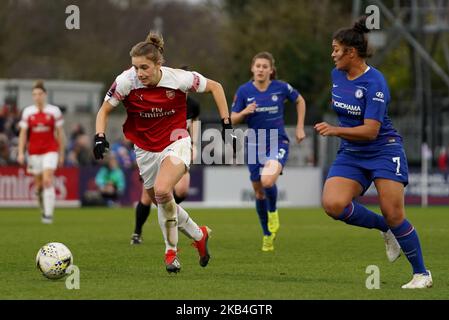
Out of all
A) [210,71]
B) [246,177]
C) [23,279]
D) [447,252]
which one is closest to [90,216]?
[246,177]

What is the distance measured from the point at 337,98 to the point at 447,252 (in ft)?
13.4

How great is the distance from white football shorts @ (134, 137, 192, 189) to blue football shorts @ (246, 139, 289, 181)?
374cm

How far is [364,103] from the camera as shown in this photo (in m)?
9.26

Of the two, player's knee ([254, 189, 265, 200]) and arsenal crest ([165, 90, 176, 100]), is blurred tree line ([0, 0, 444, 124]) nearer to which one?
player's knee ([254, 189, 265, 200])

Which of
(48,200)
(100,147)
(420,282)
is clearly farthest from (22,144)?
(420,282)

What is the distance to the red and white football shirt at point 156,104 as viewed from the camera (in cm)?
1000

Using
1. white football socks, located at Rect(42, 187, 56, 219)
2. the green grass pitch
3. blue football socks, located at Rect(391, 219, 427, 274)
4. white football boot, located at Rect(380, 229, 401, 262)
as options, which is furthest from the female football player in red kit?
white football socks, located at Rect(42, 187, 56, 219)

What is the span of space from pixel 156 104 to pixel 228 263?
6.95 ft

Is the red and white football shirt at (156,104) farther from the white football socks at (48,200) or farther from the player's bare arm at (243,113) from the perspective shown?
the white football socks at (48,200)

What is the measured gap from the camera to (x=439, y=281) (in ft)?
31.2

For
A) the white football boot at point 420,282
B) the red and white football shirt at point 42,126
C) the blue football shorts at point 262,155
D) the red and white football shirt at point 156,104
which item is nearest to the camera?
the white football boot at point 420,282

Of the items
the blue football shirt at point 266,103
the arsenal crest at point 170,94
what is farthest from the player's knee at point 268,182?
the arsenal crest at point 170,94

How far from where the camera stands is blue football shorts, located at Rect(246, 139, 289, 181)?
14055 millimetres

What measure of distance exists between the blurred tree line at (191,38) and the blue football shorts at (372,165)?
2136 cm
